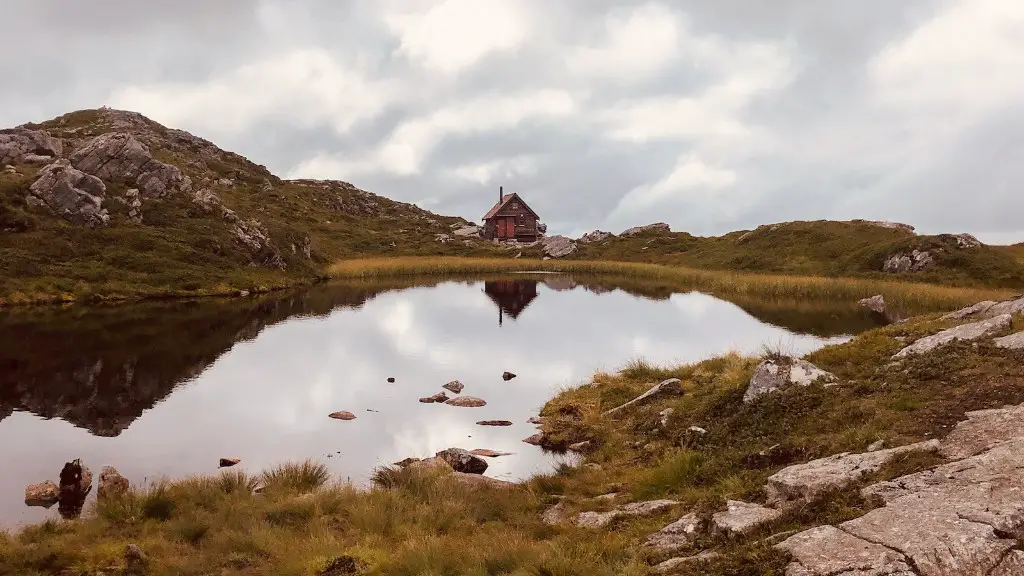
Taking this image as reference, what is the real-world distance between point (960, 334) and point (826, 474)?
9293mm

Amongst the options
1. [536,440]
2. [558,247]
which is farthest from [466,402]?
[558,247]

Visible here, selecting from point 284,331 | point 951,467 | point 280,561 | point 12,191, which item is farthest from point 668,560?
point 12,191

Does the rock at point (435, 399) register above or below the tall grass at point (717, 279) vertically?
below

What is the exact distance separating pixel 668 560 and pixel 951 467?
441cm

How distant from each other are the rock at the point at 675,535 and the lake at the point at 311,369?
280 inches

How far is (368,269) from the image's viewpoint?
8806 cm

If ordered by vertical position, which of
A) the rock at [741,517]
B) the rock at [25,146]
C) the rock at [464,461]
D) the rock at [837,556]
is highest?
the rock at [25,146]

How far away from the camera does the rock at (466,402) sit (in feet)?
77.2

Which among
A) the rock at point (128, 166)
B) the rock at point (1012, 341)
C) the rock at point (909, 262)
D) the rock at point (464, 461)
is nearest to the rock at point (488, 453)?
the rock at point (464, 461)

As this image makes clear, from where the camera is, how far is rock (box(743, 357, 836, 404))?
47.9 feet

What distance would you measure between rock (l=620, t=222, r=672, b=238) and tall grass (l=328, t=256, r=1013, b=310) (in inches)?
1218

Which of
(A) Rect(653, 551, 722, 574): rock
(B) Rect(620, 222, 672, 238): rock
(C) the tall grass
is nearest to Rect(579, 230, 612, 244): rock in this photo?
A: (B) Rect(620, 222, 672, 238): rock

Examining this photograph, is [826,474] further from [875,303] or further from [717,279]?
[717,279]

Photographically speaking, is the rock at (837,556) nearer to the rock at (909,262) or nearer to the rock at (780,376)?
the rock at (780,376)
